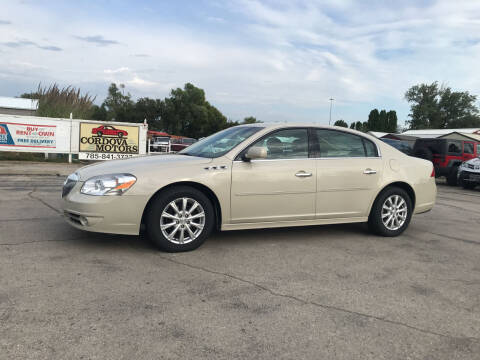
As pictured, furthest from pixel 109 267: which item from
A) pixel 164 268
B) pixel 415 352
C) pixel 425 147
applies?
pixel 425 147

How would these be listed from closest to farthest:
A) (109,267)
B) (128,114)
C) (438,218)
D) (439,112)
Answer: (109,267) < (438,218) < (128,114) < (439,112)

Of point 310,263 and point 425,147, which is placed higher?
point 425,147

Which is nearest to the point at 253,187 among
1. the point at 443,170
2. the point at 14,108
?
the point at 443,170

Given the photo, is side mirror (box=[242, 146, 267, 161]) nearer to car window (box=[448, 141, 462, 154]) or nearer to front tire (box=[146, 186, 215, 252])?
front tire (box=[146, 186, 215, 252])

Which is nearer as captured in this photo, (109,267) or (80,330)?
(80,330)

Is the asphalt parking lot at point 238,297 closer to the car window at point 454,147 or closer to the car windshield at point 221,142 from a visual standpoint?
the car windshield at point 221,142

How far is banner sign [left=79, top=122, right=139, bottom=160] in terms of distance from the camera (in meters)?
17.6

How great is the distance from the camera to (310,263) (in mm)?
4430

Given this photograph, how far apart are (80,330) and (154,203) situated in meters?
1.86

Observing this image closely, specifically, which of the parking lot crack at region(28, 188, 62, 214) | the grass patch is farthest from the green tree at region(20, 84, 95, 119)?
the parking lot crack at region(28, 188, 62, 214)

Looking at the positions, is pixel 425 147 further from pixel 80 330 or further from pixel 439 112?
pixel 439 112

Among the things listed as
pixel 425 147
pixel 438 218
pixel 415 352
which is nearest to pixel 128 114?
pixel 425 147

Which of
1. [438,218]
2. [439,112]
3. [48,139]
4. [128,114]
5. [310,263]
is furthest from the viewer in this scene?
[439,112]

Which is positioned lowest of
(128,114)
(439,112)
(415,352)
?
(415,352)
